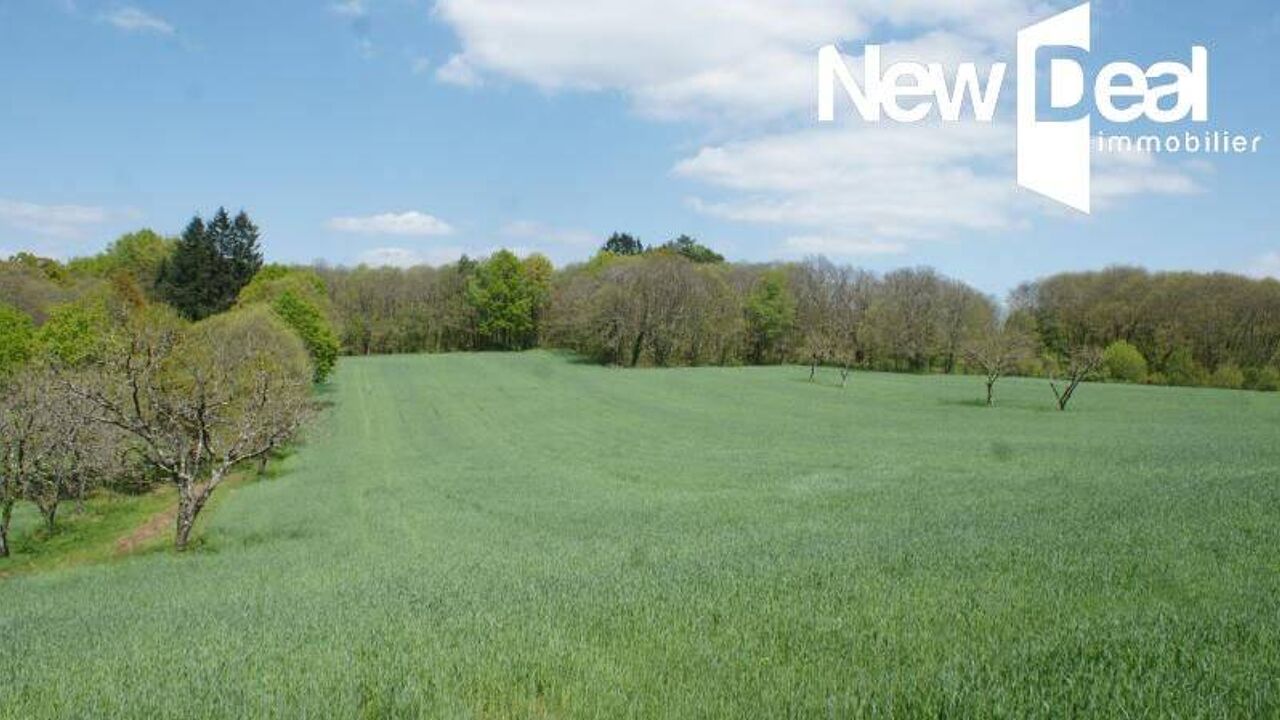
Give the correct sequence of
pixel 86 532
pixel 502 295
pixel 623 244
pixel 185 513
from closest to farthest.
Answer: pixel 185 513
pixel 86 532
pixel 502 295
pixel 623 244

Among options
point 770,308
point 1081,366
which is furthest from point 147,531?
point 770,308

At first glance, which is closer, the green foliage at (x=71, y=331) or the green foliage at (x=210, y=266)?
the green foliage at (x=71, y=331)

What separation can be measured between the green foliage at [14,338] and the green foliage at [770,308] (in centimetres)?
7459

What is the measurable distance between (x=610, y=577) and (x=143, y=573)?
13.4 m

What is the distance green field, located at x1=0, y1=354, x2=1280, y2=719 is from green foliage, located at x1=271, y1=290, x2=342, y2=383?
3518 centimetres

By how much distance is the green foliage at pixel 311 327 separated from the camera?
6269cm

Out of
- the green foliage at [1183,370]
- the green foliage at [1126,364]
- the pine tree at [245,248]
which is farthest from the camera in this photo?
the pine tree at [245,248]

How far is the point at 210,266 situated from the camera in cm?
8019

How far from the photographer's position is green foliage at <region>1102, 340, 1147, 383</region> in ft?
252

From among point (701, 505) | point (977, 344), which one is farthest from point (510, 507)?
point (977, 344)

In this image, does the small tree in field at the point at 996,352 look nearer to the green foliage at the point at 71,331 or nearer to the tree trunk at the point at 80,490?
the tree trunk at the point at 80,490

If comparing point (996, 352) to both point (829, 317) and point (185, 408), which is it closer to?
point (829, 317)

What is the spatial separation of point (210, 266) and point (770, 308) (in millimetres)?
64500

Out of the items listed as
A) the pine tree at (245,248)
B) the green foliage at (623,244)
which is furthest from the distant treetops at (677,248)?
the pine tree at (245,248)
